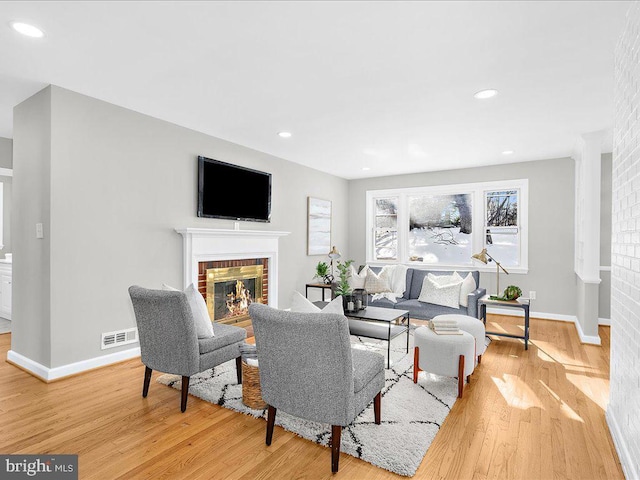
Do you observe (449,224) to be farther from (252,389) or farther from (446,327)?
(252,389)

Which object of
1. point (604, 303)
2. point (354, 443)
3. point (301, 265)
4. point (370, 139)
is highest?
point (370, 139)

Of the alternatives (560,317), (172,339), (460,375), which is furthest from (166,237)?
(560,317)

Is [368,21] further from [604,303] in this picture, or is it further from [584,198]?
[604,303]

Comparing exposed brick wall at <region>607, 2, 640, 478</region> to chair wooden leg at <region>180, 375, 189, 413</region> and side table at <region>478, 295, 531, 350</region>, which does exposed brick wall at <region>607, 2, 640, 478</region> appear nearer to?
side table at <region>478, 295, 531, 350</region>

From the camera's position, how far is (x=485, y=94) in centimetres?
310

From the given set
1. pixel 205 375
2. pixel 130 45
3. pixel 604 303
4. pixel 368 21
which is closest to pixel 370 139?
pixel 368 21

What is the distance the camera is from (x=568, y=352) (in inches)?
156

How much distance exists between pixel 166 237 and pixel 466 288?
11.9 ft

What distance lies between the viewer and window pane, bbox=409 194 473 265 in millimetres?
6203

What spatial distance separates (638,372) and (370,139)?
11.2 ft

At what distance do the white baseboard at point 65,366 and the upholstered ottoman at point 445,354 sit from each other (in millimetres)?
2737

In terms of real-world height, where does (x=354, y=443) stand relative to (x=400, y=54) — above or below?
below

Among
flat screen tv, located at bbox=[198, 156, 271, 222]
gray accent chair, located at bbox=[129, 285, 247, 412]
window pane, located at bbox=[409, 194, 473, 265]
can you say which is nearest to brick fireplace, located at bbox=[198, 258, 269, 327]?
flat screen tv, located at bbox=[198, 156, 271, 222]

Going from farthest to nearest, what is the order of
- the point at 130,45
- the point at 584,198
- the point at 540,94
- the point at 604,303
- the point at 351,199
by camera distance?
the point at 351,199
the point at 604,303
the point at 584,198
the point at 540,94
the point at 130,45
